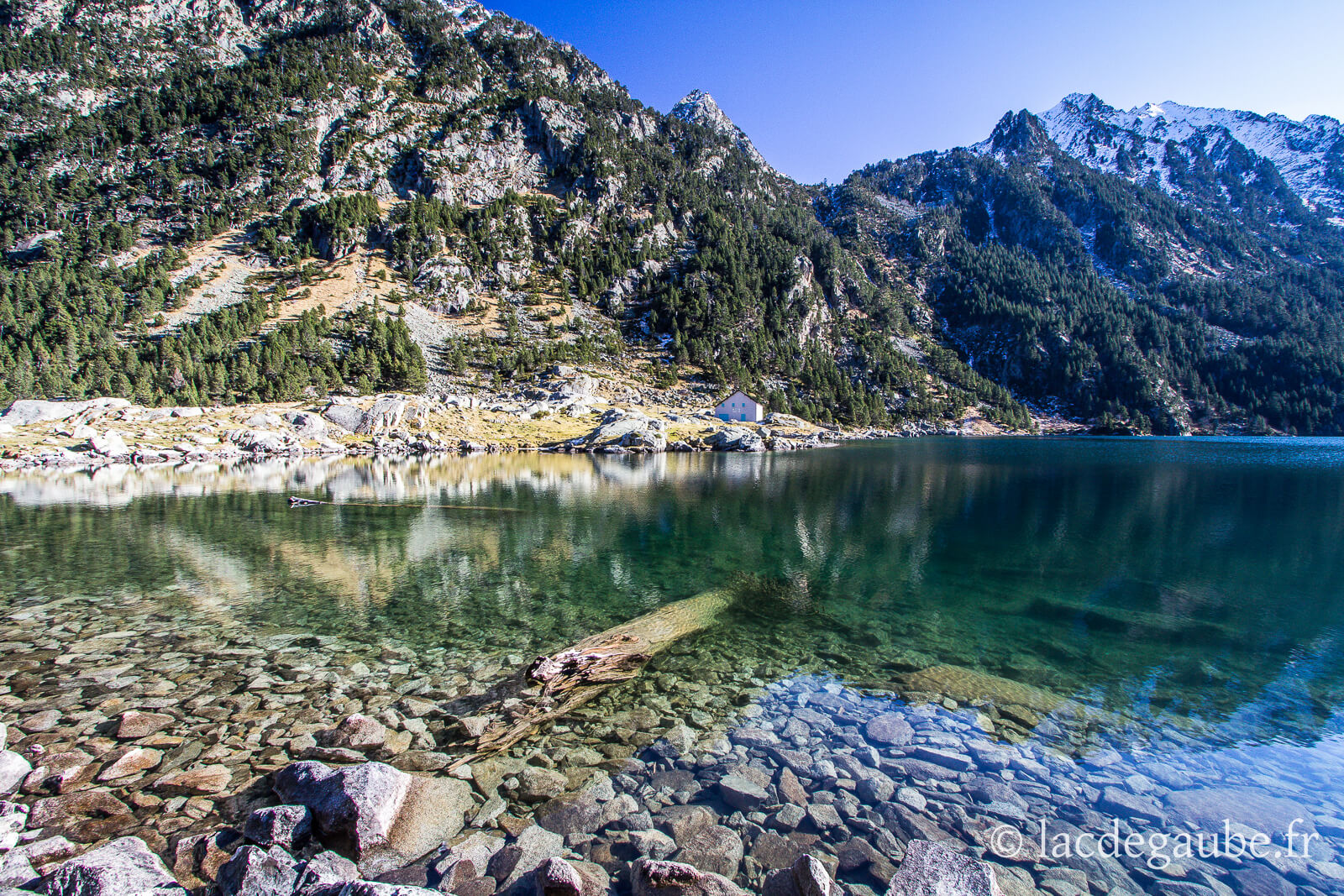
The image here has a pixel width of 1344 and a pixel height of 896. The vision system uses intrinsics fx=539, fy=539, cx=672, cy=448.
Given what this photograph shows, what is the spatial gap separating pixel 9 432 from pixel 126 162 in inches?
5422

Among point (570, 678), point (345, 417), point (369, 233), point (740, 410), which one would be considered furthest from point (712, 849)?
point (369, 233)

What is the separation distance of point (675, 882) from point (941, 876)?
8.01 ft

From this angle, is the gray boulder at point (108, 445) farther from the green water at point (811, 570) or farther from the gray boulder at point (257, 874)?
the gray boulder at point (257, 874)

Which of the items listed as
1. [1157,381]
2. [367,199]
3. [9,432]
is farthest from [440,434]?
[1157,381]

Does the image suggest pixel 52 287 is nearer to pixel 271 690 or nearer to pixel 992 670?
pixel 271 690

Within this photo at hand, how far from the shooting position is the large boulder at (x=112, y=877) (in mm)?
4312

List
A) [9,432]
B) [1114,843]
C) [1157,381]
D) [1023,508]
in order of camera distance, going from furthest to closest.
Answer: [1157,381] < [9,432] < [1023,508] < [1114,843]

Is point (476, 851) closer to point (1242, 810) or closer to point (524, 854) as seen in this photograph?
point (524, 854)

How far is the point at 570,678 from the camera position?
9.91 m

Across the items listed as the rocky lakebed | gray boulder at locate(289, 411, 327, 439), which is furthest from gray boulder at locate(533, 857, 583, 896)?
gray boulder at locate(289, 411, 327, 439)

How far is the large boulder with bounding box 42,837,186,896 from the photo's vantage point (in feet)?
14.1

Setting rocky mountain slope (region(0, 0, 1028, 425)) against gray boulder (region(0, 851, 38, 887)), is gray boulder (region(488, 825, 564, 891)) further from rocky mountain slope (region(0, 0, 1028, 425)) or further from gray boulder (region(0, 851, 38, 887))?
rocky mountain slope (region(0, 0, 1028, 425))

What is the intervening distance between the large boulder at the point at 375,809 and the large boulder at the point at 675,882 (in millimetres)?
2550

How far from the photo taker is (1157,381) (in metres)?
175
